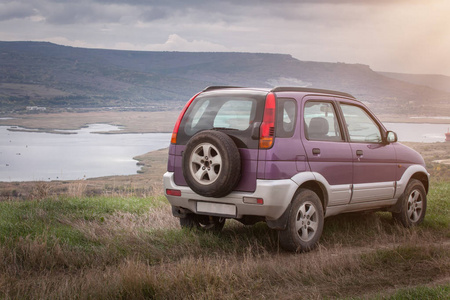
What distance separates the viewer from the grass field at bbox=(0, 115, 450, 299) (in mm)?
4715

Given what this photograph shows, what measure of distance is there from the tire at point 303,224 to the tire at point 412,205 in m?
2.10

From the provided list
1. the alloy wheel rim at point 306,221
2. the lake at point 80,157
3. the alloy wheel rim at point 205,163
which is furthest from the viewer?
the lake at point 80,157

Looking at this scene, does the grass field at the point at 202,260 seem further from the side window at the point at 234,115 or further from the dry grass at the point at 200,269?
the side window at the point at 234,115

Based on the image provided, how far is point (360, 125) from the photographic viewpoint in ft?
24.7

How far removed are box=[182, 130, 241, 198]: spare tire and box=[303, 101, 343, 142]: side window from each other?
1092mm

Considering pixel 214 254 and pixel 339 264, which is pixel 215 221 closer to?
pixel 214 254

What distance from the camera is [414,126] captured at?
507 ft

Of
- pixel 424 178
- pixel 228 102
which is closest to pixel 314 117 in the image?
pixel 228 102

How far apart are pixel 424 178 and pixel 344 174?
2347 mm

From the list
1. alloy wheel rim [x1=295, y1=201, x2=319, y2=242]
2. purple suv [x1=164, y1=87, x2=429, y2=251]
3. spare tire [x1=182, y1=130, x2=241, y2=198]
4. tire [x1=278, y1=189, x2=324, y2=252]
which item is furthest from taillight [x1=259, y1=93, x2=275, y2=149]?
alloy wheel rim [x1=295, y1=201, x2=319, y2=242]

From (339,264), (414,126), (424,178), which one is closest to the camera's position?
(339,264)

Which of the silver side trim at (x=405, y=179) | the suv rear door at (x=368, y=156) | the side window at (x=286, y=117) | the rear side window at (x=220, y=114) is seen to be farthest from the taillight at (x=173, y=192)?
the silver side trim at (x=405, y=179)

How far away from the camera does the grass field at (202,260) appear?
15.5 feet

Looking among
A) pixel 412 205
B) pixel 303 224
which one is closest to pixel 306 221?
pixel 303 224
